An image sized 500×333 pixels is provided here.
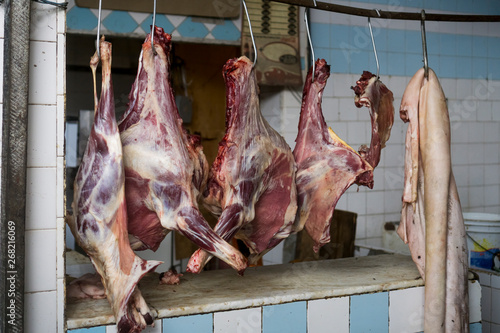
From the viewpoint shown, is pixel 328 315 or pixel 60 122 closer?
pixel 60 122

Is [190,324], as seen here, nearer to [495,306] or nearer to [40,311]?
[40,311]

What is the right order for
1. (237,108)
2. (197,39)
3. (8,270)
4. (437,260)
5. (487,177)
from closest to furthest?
(8,270) → (237,108) → (437,260) → (197,39) → (487,177)

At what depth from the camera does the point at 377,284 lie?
8.80 ft

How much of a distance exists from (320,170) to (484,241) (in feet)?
6.34

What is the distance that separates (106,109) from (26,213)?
0.47 m

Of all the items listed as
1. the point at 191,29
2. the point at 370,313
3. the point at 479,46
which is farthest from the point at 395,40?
the point at 370,313

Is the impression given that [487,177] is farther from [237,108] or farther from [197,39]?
[237,108]

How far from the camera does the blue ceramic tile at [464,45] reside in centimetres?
547

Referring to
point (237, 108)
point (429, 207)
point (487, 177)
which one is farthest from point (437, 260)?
point (487, 177)

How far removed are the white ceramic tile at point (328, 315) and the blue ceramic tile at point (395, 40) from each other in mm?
3185

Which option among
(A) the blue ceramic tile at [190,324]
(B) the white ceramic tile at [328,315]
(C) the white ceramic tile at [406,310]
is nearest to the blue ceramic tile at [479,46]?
(C) the white ceramic tile at [406,310]

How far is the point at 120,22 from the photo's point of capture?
4.34 metres

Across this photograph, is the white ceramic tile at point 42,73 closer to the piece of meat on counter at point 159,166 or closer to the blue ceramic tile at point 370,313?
the piece of meat on counter at point 159,166

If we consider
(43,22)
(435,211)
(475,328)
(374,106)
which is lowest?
(475,328)
